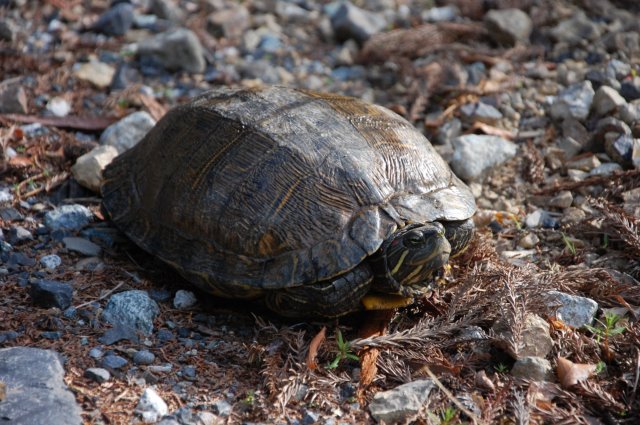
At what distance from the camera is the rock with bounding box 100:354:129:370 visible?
3715 millimetres

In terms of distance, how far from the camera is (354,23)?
7883mm

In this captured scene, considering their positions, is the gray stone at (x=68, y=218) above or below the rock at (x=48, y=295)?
below

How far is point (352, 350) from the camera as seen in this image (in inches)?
154

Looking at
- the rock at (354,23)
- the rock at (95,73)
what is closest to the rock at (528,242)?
the rock at (354,23)

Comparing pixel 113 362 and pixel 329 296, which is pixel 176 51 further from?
pixel 113 362

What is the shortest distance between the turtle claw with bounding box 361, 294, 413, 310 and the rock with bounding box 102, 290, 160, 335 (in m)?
1.28

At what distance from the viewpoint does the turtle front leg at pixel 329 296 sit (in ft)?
13.0

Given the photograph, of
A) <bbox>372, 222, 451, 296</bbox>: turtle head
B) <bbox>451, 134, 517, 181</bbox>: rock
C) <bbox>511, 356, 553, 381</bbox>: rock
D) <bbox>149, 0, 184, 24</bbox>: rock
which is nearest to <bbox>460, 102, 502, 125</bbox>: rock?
<bbox>451, 134, 517, 181</bbox>: rock

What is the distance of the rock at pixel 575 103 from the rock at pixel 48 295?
4.45 meters

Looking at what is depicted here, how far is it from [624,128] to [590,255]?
59.2 inches

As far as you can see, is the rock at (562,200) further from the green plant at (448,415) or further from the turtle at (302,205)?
the green plant at (448,415)

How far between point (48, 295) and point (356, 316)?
6.12 ft

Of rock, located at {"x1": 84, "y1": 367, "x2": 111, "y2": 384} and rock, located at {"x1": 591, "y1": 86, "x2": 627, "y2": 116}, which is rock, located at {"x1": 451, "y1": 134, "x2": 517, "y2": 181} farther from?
rock, located at {"x1": 84, "y1": 367, "x2": 111, "y2": 384}

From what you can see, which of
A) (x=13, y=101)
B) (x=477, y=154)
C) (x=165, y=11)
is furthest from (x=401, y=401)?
(x=165, y=11)
